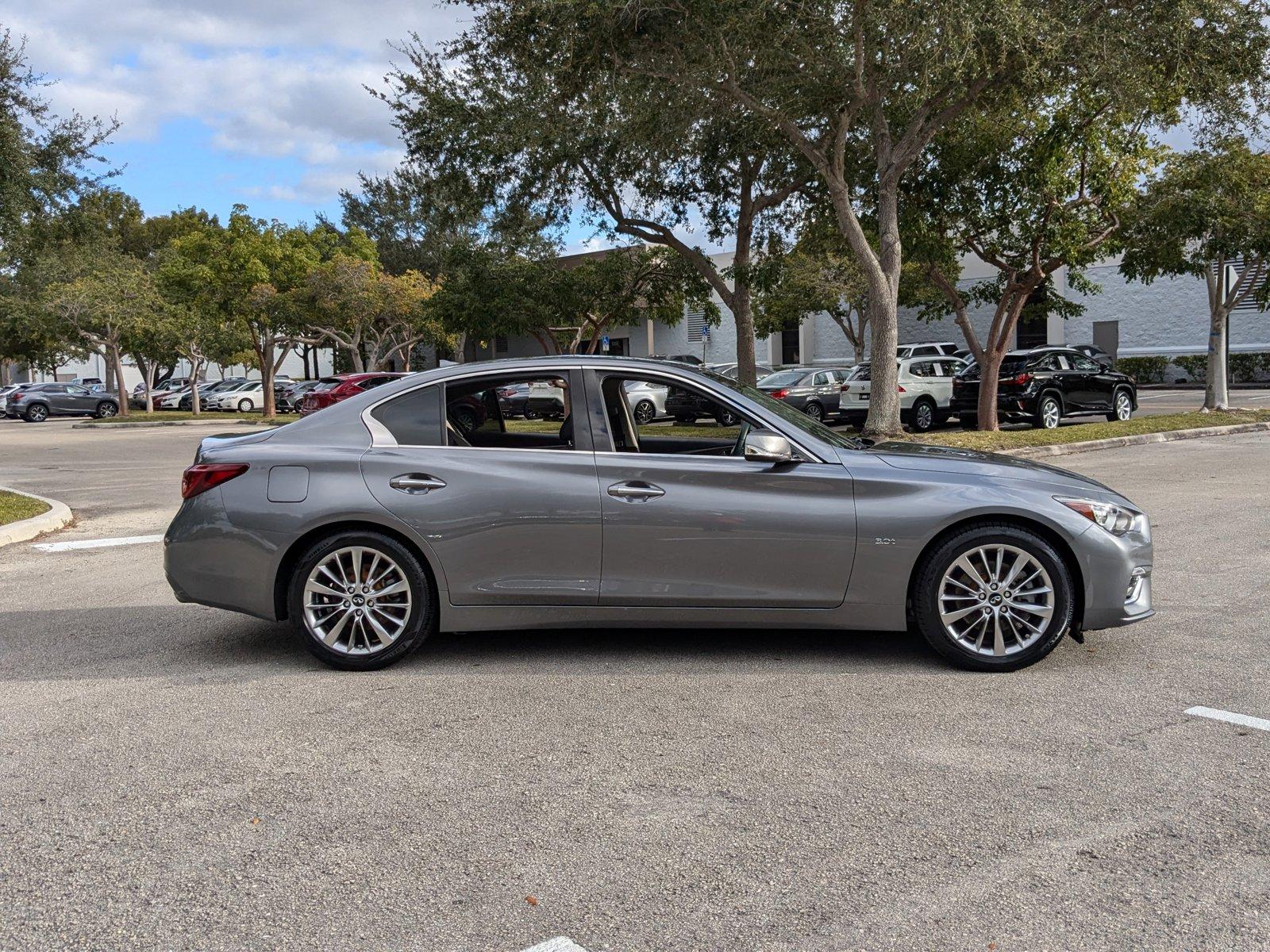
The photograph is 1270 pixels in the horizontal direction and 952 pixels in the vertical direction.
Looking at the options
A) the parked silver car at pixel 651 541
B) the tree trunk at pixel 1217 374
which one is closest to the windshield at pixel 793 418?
the parked silver car at pixel 651 541

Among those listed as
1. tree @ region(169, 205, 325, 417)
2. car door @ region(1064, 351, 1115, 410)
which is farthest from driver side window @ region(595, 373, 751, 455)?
tree @ region(169, 205, 325, 417)

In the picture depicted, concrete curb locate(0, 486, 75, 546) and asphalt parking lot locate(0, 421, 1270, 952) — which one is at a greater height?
concrete curb locate(0, 486, 75, 546)

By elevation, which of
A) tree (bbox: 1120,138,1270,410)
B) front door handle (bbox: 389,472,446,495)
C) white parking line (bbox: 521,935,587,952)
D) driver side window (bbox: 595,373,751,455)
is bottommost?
white parking line (bbox: 521,935,587,952)

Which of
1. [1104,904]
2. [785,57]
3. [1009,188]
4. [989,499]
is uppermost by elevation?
[785,57]

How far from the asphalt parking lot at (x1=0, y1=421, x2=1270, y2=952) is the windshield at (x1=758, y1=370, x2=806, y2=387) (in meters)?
21.3

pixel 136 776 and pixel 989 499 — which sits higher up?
pixel 989 499

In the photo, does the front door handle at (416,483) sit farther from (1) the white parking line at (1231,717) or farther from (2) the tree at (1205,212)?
(2) the tree at (1205,212)

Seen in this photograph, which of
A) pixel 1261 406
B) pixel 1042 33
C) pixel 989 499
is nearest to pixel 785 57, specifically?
pixel 1042 33

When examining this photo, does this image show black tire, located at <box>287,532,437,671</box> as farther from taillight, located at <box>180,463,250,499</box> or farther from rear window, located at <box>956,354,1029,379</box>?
rear window, located at <box>956,354,1029,379</box>

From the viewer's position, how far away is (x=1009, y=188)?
20.0 meters

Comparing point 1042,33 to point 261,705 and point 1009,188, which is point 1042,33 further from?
point 261,705

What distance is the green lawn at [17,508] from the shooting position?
11.1m

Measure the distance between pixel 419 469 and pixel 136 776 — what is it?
197cm

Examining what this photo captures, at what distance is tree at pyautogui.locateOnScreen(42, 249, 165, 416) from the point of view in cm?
3834
